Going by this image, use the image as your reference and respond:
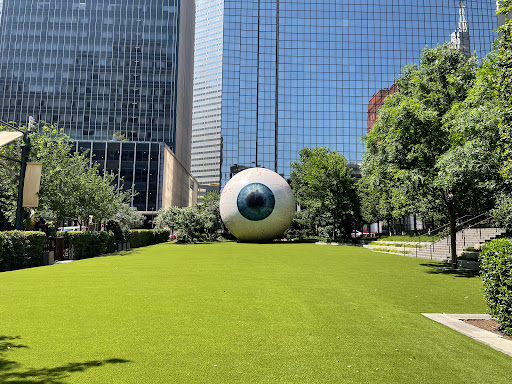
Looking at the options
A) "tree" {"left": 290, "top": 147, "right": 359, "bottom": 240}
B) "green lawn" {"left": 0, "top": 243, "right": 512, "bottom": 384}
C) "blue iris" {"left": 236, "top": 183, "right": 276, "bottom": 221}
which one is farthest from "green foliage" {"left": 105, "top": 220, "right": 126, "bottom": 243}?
"tree" {"left": 290, "top": 147, "right": 359, "bottom": 240}

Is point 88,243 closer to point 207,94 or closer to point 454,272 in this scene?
point 454,272

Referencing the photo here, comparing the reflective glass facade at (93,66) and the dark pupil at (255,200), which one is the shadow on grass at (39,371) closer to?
the dark pupil at (255,200)

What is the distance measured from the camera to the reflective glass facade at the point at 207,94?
174500mm

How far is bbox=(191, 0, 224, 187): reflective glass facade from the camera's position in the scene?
6870 inches

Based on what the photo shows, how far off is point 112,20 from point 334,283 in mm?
99866

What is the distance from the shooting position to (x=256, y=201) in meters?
35.4

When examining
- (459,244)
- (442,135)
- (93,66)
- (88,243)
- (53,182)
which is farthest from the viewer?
(93,66)

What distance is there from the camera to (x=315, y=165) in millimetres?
44719

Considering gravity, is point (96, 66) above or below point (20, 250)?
above

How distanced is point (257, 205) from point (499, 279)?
1161 inches

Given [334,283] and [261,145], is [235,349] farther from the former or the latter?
[261,145]

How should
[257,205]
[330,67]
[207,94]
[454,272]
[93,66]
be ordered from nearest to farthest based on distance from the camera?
[454,272], [257,205], [93,66], [330,67], [207,94]

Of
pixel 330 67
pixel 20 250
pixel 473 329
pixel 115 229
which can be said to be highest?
pixel 330 67

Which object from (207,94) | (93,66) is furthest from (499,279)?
(207,94)
